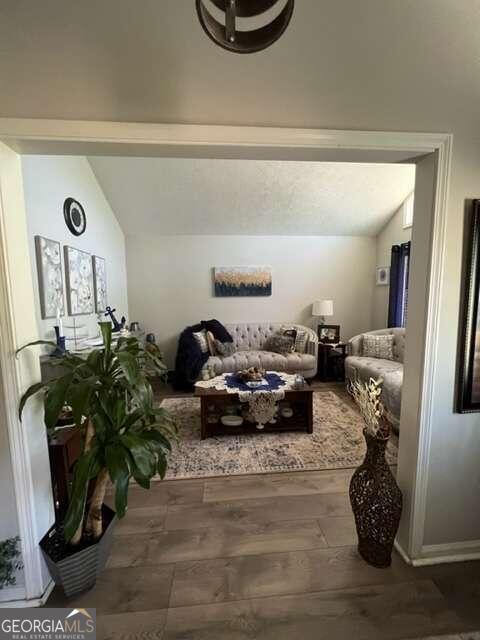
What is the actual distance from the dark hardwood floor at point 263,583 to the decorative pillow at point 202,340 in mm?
2499

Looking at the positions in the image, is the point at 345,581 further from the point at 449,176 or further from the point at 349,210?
the point at 349,210

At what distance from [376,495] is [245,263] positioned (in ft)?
13.0

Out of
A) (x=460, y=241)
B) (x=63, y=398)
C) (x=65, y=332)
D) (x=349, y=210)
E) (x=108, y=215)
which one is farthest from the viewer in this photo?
(x=349, y=210)

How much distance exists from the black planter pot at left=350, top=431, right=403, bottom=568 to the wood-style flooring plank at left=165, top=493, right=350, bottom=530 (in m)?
0.36

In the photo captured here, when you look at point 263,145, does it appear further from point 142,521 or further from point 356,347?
point 356,347

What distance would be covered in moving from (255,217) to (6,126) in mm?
3629

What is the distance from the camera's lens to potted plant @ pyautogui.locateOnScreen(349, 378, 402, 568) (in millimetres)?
1427

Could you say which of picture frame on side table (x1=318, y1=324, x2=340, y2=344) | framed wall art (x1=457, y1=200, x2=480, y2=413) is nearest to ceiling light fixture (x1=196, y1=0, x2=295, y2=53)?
framed wall art (x1=457, y1=200, x2=480, y2=413)

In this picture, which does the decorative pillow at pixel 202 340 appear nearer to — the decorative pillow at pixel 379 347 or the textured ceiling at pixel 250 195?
the textured ceiling at pixel 250 195

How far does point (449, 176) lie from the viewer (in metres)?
1.31

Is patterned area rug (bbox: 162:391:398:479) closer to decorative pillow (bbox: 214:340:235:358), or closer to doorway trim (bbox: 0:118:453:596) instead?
doorway trim (bbox: 0:118:453:596)

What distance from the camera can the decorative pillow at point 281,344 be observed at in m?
4.48

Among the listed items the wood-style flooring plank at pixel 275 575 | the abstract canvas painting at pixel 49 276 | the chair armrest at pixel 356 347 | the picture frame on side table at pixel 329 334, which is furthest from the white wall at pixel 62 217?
the chair armrest at pixel 356 347

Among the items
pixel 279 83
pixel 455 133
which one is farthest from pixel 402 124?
pixel 279 83
